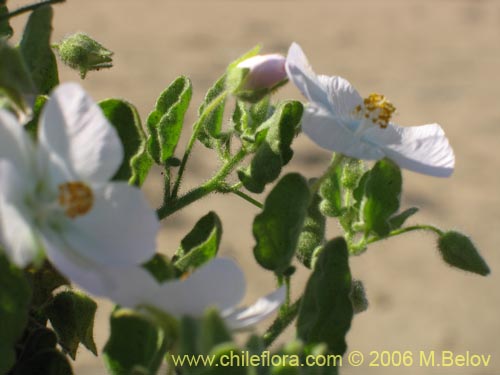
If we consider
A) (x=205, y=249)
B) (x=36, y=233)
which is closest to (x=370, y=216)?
(x=205, y=249)

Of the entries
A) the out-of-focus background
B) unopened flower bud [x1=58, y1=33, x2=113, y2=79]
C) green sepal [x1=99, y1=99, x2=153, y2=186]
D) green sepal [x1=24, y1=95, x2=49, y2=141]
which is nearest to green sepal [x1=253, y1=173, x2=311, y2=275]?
green sepal [x1=99, y1=99, x2=153, y2=186]

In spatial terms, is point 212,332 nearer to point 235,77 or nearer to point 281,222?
point 281,222

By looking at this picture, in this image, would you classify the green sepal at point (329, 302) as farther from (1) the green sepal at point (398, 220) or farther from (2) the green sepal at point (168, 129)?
(2) the green sepal at point (168, 129)

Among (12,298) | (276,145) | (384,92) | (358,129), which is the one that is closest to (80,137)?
Answer: (12,298)

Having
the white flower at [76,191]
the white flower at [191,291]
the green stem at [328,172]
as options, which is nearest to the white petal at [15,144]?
the white flower at [76,191]

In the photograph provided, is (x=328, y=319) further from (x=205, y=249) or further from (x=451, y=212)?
(x=451, y=212)
